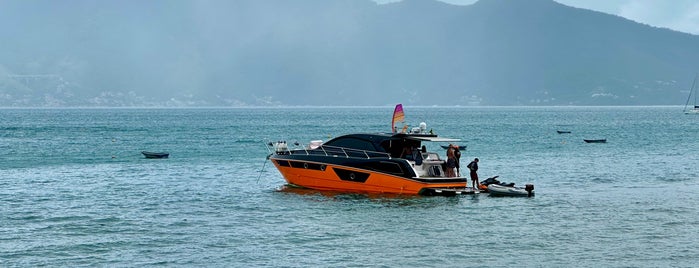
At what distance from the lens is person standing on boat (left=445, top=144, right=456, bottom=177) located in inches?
1874

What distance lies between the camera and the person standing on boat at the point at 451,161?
47603mm

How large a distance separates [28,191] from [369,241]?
2473cm

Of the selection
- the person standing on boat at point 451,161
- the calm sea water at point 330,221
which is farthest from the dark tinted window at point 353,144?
the person standing on boat at point 451,161

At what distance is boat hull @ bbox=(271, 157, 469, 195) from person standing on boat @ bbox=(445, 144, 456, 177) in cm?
89

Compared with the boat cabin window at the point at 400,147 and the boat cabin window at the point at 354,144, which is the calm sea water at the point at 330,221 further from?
the boat cabin window at the point at 400,147

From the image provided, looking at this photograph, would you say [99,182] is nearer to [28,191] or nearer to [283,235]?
[28,191]

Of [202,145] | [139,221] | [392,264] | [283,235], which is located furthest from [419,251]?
[202,145]

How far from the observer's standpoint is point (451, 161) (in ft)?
157

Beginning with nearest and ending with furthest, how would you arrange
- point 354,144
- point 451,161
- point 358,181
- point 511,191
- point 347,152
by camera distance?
point 511,191 → point 451,161 → point 358,181 → point 347,152 → point 354,144

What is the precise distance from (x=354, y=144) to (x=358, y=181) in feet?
8.12

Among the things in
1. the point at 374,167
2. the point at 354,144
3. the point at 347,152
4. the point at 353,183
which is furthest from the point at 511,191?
the point at 347,152

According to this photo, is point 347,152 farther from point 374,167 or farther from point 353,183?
point 374,167

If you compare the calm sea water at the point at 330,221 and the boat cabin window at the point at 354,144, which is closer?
the calm sea water at the point at 330,221

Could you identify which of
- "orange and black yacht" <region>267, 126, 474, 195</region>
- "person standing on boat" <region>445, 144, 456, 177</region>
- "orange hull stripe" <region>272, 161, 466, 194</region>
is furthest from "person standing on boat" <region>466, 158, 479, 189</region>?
"orange hull stripe" <region>272, 161, 466, 194</region>
